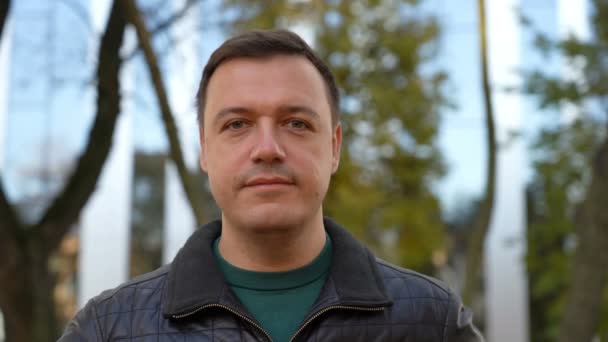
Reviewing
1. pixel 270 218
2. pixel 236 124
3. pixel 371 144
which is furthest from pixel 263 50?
pixel 371 144

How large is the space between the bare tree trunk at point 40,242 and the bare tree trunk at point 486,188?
2.61 m

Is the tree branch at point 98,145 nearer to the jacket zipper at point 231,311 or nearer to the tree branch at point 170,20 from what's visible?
the tree branch at point 170,20

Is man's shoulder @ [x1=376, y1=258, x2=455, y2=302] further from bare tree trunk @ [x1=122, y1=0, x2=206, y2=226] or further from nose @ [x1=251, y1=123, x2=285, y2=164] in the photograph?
bare tree trunk @ [x1=122, y1=0, x2=206, y2=226]

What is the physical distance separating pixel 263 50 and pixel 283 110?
24 centimetres

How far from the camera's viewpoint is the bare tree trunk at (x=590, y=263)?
8.18 m

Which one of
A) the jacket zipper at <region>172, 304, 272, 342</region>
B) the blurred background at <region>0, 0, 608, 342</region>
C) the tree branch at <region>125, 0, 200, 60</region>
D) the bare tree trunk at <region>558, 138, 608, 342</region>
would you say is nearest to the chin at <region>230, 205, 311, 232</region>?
the jacket zipper at <region>172, 304, 272, 342</region>

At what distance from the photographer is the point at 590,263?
8.27 metres

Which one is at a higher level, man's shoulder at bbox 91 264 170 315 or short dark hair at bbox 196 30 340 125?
short dark hair at bbox 196 30 340 125

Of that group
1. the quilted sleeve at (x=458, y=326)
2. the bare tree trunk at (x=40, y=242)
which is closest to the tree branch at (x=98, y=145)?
the bare tree trunk at (x=40, y=242)

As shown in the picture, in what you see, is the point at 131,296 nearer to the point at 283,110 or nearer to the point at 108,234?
the point at 283,110

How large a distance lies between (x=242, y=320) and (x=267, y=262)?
0.66 ft

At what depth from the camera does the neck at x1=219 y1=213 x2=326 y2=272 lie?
2756mm

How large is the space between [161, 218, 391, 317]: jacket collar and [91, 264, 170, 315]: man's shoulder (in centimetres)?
5

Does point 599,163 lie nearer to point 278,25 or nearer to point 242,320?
point 278,25
